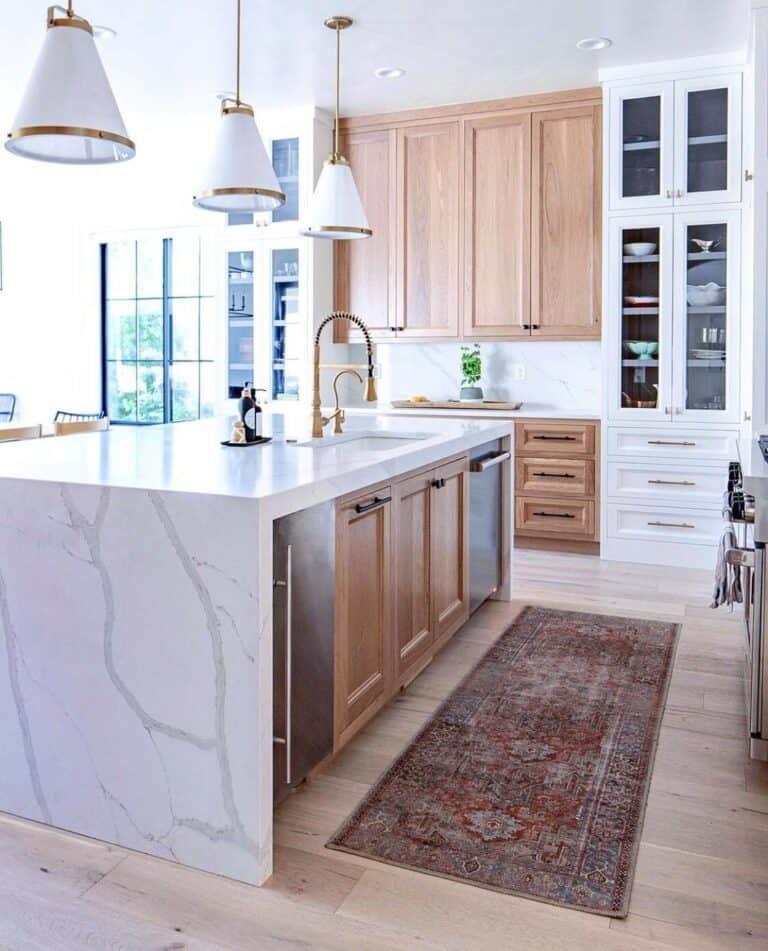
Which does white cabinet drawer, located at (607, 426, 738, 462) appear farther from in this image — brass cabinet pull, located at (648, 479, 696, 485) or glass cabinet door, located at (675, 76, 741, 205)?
glass cabinet door, located at (675, 76, 741, 205)

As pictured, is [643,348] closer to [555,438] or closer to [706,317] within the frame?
[706,317]

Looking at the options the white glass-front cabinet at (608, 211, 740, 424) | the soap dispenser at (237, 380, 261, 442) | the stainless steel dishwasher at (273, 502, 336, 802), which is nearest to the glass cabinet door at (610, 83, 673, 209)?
the white glass-front cabinet at (608, 211, 740, 424)

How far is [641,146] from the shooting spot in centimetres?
483

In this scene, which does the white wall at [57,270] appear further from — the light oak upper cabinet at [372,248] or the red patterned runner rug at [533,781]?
the red patterned runner rug at [533,781]

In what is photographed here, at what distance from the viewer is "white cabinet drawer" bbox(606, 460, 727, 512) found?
4797 millimetres

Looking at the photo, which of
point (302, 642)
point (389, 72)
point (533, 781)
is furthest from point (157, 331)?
point (533, 781)

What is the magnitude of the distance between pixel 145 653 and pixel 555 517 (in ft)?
11.8

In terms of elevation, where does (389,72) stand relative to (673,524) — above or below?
above

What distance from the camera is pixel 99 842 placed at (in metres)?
2.03

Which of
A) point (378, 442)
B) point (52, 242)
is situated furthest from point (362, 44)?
point (52, 242)

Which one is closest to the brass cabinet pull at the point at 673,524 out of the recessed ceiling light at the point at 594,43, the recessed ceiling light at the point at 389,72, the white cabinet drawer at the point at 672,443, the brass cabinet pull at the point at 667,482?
the brass cabinet pull at the point at 667,482

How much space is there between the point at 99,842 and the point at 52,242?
6.10 meters

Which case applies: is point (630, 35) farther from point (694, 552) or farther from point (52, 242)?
point (52, 242)

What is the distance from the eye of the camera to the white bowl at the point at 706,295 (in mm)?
4730
